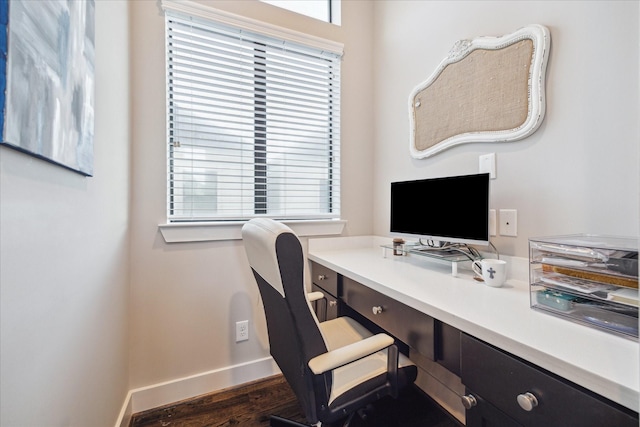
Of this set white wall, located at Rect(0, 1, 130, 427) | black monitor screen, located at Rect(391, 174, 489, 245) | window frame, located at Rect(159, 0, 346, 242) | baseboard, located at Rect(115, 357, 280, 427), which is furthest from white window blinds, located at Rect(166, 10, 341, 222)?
baseboard, located at Rect(115, 357, 280, 427)

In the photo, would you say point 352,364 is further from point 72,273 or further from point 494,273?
point 72,273

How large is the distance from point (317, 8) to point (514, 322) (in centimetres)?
238

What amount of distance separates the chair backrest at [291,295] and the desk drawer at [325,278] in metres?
0.57

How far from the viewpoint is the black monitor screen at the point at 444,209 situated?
1.11 meters

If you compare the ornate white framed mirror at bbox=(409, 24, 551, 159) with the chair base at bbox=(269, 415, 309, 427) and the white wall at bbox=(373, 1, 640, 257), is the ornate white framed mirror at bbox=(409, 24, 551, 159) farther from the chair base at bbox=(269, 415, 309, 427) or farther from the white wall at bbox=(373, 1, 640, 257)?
the chair base at bbox=(269, 415, 309, 427)

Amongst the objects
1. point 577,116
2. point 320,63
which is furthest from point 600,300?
point 320,63

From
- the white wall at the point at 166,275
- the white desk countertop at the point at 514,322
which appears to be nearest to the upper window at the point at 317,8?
the white wall at the point at 166,275

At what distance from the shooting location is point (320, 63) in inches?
76.2

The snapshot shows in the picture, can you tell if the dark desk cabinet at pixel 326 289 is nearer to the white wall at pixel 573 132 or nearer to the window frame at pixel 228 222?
the window frame at pixel 228 222

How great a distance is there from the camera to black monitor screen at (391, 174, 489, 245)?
111 cm

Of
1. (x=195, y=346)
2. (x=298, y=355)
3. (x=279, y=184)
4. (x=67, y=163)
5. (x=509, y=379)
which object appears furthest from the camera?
(x=279, y=184)

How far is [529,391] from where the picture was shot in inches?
23.3

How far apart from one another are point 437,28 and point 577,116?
945mm

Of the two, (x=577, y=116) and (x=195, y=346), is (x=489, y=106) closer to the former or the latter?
(x=577, y=116)
